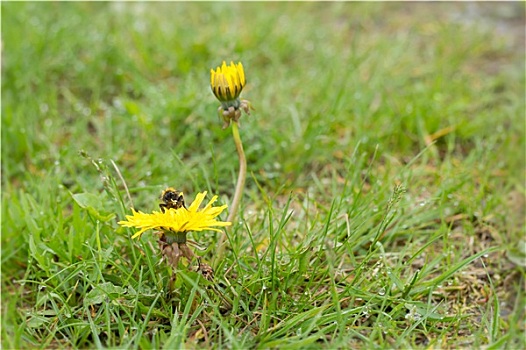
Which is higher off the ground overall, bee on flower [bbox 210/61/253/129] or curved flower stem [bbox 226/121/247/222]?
bee on flower [bbox 210/61/253/129]

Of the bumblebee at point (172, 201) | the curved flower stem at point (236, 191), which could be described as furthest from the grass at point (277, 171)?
the bumblebee at point (172, 201)

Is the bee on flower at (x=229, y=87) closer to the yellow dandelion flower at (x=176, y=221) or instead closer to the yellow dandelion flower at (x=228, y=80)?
the yellow dandelion flower at (x=228, y=80)

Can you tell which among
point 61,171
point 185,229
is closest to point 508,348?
point 185,229

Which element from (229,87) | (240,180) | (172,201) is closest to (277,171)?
→ (240,180)

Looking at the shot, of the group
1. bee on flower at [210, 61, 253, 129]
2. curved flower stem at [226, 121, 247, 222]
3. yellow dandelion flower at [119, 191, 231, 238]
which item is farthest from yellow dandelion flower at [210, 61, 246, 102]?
yellow dandelion flower at [119, 191, 231, 238]

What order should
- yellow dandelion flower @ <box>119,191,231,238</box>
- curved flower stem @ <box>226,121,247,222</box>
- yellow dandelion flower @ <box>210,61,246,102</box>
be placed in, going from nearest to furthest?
yellow dandelion flower @ <box>119,191,231,238</box> < yellow dandelion flower @ <box>210,61,246,102</box> < curved flower stem @ <box>226,121,247,222</box>

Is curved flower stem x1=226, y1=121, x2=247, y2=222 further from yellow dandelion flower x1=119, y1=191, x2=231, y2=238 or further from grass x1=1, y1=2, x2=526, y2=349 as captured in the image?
yellow dandelion flower x1=119, y1=191, x2=231, y2=238

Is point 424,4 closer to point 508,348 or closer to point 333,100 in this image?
point 333,100
